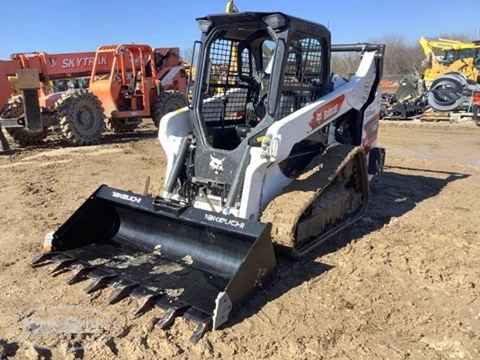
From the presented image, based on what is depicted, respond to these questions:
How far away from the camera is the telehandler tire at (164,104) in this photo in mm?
12695

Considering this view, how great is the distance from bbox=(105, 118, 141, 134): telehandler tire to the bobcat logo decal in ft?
29.3

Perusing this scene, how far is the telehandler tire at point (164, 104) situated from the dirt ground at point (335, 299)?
6.10 m

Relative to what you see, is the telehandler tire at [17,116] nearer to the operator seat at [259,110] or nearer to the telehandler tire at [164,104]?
the telehandler tire at [164,104]

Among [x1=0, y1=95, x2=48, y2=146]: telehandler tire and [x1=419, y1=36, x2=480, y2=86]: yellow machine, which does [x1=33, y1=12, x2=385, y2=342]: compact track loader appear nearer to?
[x1=0, y1=95, x2=48, y2=146]: telehandler tire

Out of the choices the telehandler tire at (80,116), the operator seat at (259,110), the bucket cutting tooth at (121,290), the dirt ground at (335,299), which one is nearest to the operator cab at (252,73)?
the operator seat at (259,110)

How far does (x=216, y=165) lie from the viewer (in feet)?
14.9

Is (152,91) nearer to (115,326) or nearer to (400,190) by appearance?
(400,190)

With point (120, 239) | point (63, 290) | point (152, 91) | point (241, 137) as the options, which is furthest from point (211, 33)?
point (152, 91)

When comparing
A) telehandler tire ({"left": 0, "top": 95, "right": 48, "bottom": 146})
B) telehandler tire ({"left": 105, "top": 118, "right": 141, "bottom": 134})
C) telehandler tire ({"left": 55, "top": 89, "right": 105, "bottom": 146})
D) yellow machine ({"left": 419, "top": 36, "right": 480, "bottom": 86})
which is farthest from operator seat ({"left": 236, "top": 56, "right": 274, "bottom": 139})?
yellow machine ({"left": 419, "top": 36, "right": 480, "bottom": 86})

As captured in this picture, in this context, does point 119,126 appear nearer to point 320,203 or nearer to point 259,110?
point 259,110

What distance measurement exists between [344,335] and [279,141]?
5.24 ft

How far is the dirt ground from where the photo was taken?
9.99 ft

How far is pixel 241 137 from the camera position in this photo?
516 cm

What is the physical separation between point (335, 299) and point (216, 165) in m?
1.61
